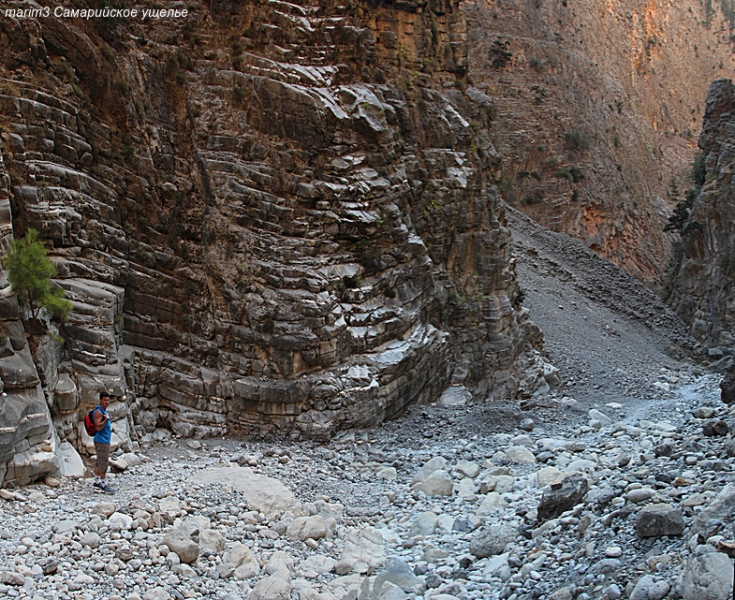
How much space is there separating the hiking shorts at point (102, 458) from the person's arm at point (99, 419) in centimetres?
24

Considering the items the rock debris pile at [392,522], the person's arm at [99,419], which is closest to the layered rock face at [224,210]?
the person's arm at [99,419]

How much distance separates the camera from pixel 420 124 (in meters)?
17.1

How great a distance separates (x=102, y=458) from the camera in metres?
9.47

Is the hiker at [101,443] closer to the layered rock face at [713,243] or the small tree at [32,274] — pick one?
the small tree at [32,274]

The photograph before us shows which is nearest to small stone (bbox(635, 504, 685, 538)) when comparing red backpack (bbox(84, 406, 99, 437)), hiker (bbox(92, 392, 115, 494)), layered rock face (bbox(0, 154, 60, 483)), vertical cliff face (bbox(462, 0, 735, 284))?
hiker (bbox(92, 392, 115, 494))

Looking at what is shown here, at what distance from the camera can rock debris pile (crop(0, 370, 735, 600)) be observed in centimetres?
644

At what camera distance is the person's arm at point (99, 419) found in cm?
955

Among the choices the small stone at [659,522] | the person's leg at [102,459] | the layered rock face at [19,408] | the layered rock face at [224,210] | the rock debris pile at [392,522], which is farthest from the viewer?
the layered rock face at [224,210]

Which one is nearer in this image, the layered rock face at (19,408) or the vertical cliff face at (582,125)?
the layered rock face at (19,408)

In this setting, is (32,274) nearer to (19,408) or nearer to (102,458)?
(19,408)

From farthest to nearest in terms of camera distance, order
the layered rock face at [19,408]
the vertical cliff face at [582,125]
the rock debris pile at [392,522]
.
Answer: the vertical cliff face at [582,125] → the layered rock face at [19,408] → the rock debris pile at [392,522]

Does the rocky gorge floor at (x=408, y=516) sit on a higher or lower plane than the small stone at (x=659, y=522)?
lower

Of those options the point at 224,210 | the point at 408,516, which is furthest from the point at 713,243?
the point at 408,516

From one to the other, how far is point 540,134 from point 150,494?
121 feet
